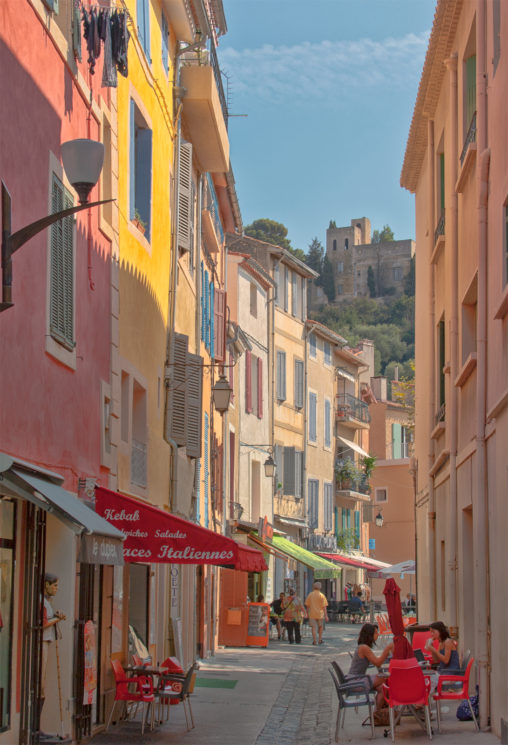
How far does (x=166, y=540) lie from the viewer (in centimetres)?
1192

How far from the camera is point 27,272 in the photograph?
29.4 ft

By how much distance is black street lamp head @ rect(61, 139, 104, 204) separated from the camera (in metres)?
7.11

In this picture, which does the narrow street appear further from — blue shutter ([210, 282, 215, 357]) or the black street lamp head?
the black street lamp head

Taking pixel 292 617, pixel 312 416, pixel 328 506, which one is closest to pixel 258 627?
pixel 292 617

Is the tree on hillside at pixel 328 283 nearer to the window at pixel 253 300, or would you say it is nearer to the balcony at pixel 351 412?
the balcony at pixel 351 412

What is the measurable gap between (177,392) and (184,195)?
130 inches

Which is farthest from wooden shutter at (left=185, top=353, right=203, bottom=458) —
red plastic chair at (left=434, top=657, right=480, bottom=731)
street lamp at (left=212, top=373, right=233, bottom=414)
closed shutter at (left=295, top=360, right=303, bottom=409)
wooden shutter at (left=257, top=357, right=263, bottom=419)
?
closed shutter at (left=295, top=360, right=303, bottom=409)

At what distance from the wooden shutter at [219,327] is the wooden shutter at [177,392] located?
20.7 feet

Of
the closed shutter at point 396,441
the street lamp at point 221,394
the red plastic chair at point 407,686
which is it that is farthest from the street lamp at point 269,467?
the closed shutter at point 396,441

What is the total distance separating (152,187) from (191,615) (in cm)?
823

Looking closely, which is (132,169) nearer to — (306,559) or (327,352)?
(306,559)

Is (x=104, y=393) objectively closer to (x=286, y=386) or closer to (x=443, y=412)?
(x=443, y=412)

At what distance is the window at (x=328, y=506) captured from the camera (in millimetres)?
44719

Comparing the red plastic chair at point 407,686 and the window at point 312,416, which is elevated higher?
the window at point 312,416
